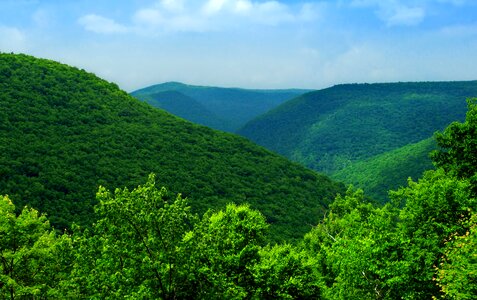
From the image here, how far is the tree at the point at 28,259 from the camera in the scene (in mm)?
26562

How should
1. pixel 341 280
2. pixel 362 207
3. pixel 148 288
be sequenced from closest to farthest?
pixel 148 288
pixel 341 280
pixel 362 207

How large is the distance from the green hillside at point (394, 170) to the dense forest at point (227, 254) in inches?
4696

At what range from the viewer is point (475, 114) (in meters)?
37.4

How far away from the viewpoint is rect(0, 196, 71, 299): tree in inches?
1046

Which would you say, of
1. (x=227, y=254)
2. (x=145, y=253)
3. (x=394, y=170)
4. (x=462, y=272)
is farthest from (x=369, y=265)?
(x=394, y=170)

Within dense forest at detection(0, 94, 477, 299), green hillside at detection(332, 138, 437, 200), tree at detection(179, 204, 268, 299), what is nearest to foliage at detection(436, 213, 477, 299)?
dense forest at detection(0, 94, 477, 299)

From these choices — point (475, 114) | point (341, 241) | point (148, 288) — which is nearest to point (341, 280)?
point (341, 241)

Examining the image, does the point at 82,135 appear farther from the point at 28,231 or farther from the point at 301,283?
the point at 301,283

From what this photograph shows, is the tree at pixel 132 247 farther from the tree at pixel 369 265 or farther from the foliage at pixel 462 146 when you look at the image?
the foliage at pixel 462 146

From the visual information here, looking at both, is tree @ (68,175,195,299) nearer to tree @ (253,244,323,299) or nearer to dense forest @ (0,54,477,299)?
dense forest @ (0,54,477,299)

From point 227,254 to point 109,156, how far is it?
234ft

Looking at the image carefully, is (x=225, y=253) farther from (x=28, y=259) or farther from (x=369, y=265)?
(x=28, y=259)

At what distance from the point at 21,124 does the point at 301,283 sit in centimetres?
7596

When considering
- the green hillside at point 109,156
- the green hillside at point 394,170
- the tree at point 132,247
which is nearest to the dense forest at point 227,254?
the tree at point 132,247
